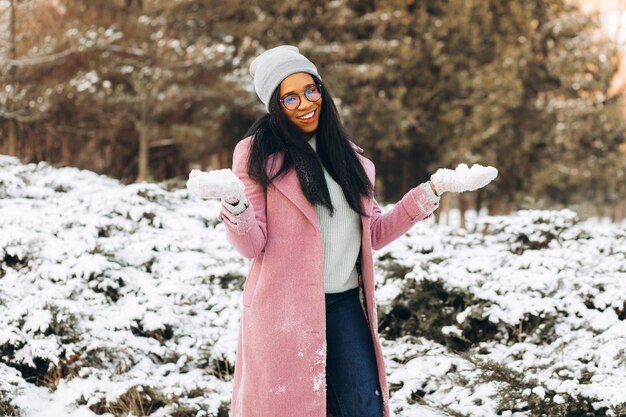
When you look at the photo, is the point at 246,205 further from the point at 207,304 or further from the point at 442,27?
the point at 442,27

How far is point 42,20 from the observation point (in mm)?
13133

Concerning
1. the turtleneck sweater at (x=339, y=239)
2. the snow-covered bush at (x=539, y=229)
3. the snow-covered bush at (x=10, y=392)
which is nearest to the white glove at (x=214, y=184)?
the turtleneck sweater at (x=339, y=239)

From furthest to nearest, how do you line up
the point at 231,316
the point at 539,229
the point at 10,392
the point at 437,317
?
the point at 539,229 < the point at 231,316 < the point at 437,317 < the point at 10,392

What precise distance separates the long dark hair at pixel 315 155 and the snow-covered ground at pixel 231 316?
4.76 feet

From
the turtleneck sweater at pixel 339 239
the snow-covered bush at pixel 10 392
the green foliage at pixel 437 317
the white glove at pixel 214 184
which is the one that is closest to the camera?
the white glove at pixel 214 184

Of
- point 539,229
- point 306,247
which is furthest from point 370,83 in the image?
point 306,247

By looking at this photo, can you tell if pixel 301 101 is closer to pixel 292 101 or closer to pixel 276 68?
pixel 292 101

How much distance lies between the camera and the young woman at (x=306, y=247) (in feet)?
6.56

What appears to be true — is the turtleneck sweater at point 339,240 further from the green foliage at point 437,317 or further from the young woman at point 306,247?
the green foliage at point 437,317

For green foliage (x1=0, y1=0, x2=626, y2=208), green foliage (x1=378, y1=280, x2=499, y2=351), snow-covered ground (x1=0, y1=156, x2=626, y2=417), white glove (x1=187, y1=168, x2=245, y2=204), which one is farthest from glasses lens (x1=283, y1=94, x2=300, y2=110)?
green foliage (x1=0, y1=0, x2=626, y2=208)

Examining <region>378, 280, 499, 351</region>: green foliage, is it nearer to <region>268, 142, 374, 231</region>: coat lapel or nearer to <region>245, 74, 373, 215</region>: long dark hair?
<region>245, 74, 373, 215</region>: long dark hair

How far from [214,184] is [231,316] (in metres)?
2.60

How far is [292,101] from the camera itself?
7.05 ft

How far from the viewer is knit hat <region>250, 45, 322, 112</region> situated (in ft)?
7.06
